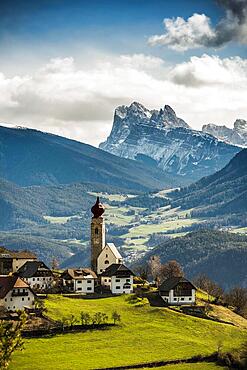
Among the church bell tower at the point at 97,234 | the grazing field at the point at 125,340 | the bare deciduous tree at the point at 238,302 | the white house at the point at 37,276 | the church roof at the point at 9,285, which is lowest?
the grazing field at the point at 125,340

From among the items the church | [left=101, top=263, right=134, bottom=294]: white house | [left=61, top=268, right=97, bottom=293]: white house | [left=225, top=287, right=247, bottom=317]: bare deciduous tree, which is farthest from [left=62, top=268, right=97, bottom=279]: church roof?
[left=225, top=287, right=247, bottom=317]: bare deciduous tree

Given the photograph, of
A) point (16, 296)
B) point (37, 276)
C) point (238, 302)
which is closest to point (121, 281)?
point (37, 276)

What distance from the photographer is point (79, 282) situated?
17000cm

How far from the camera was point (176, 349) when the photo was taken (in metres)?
129

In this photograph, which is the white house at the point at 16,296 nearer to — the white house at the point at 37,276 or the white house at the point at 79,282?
the white house at the point at 37,276

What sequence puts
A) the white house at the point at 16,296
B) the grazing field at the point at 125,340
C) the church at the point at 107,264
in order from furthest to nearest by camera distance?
the church at the point at 107,264 → the white house at the point at 16,296 → the grazing field at the point at 125,340

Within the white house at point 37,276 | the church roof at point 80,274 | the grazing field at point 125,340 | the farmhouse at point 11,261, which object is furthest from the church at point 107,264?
the farmhouse at point 11,261

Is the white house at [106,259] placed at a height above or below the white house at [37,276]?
above

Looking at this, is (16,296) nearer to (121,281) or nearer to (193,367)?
(121,281)

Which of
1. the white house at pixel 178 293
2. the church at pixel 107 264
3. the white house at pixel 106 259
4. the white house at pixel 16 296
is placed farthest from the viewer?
the white house at pixel 106 259

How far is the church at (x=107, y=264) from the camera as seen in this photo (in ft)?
559

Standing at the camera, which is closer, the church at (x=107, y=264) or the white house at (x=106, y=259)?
the church at (x=107, y=264)

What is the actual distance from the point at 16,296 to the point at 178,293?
3747 cm

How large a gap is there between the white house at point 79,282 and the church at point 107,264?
150 inches
